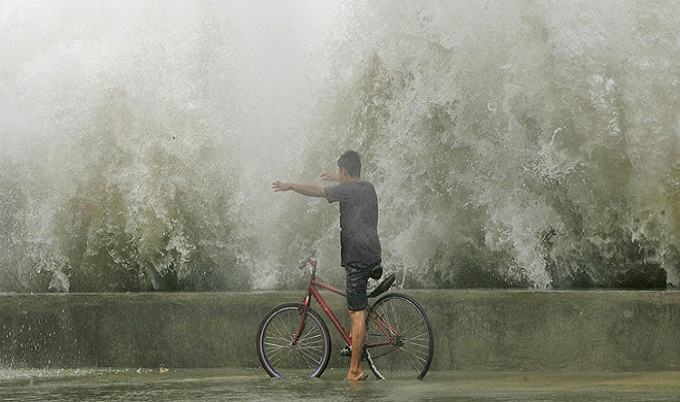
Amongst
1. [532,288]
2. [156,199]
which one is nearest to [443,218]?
[532,288]

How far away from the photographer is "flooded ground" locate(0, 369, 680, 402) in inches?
331

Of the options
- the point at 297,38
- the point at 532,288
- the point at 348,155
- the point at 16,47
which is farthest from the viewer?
the point at 16,47

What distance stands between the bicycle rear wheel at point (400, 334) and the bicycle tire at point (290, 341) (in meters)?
0.39

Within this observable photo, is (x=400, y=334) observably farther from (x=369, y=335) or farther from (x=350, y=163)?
(x=350, y=163)

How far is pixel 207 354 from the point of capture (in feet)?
36.8

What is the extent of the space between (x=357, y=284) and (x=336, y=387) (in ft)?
2.87

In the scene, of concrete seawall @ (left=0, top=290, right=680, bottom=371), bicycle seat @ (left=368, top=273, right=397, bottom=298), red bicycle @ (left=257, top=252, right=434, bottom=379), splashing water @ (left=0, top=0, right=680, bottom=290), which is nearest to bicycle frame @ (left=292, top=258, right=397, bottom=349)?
red bicycle @ (left=257, top=252, right=434, bottom=379)

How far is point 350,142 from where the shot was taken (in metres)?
12.7

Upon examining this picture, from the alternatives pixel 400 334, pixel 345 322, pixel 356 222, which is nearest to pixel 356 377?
pixel 400 334

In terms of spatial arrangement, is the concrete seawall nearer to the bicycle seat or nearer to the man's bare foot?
the bicycle seat

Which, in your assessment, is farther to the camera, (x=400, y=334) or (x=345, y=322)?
(x=345, y=322)

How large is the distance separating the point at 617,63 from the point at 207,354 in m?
4.74

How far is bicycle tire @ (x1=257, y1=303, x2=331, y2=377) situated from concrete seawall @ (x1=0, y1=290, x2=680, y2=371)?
15.9 inches

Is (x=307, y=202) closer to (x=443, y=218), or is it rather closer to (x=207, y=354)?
(x=443, y=218)
